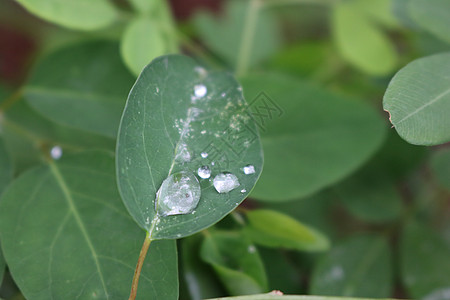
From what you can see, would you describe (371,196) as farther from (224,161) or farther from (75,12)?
(75,12)

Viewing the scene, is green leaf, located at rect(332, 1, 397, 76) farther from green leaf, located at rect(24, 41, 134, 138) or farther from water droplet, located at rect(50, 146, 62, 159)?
water droplet, located at rect(50, 146, 62, 159)

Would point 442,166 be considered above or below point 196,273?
above

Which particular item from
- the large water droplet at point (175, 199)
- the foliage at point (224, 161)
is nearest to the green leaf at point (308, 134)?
the foliage at point (224, 161)

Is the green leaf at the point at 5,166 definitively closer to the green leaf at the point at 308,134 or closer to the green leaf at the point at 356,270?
the green leaf at the point at 308,134

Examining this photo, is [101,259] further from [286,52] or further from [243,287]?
[286,52]

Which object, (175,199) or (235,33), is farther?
(235,33)

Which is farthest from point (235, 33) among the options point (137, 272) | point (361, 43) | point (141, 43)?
point (137, 272)

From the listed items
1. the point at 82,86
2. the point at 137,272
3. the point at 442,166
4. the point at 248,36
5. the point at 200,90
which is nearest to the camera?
the point at 137,272

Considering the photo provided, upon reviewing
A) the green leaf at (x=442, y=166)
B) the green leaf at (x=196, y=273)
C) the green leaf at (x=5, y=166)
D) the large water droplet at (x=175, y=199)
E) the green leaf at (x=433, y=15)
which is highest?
the green leaf at (x=433, y=15)
